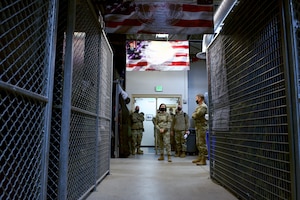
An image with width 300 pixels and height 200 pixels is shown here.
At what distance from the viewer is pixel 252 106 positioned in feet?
7.74

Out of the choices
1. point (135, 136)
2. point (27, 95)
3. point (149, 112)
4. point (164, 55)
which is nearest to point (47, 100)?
point (27, 95)

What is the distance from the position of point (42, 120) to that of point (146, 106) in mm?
10452

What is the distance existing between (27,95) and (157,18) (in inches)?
103

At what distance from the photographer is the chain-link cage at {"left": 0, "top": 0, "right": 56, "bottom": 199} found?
1354 millimetres

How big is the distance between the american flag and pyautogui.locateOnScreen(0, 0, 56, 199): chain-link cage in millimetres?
1970

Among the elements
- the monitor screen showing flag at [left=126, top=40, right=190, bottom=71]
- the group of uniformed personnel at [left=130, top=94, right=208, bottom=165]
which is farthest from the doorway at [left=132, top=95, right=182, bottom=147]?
the monitor screen showing flag at [left=126, top=40, right=190, bottom=71]

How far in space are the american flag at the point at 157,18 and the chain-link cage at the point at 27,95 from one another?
1970mm

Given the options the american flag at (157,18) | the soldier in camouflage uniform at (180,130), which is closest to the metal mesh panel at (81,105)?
the american flag at (157,18)

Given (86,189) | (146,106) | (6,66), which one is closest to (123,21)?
(86,189)

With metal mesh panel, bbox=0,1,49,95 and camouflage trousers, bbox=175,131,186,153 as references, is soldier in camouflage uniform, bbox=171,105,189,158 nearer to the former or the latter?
camouflage trousers, bbox=175,131,186,153

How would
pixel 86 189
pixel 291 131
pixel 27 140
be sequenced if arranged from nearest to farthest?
pixel 27 140 < pixel 291 131 < pixel 86 189

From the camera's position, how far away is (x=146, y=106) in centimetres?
1205

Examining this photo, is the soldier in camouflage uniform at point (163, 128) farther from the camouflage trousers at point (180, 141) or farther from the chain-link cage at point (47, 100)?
the chain-link cage at point (47, 100)

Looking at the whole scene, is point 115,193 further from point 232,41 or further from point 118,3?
point 118,3
